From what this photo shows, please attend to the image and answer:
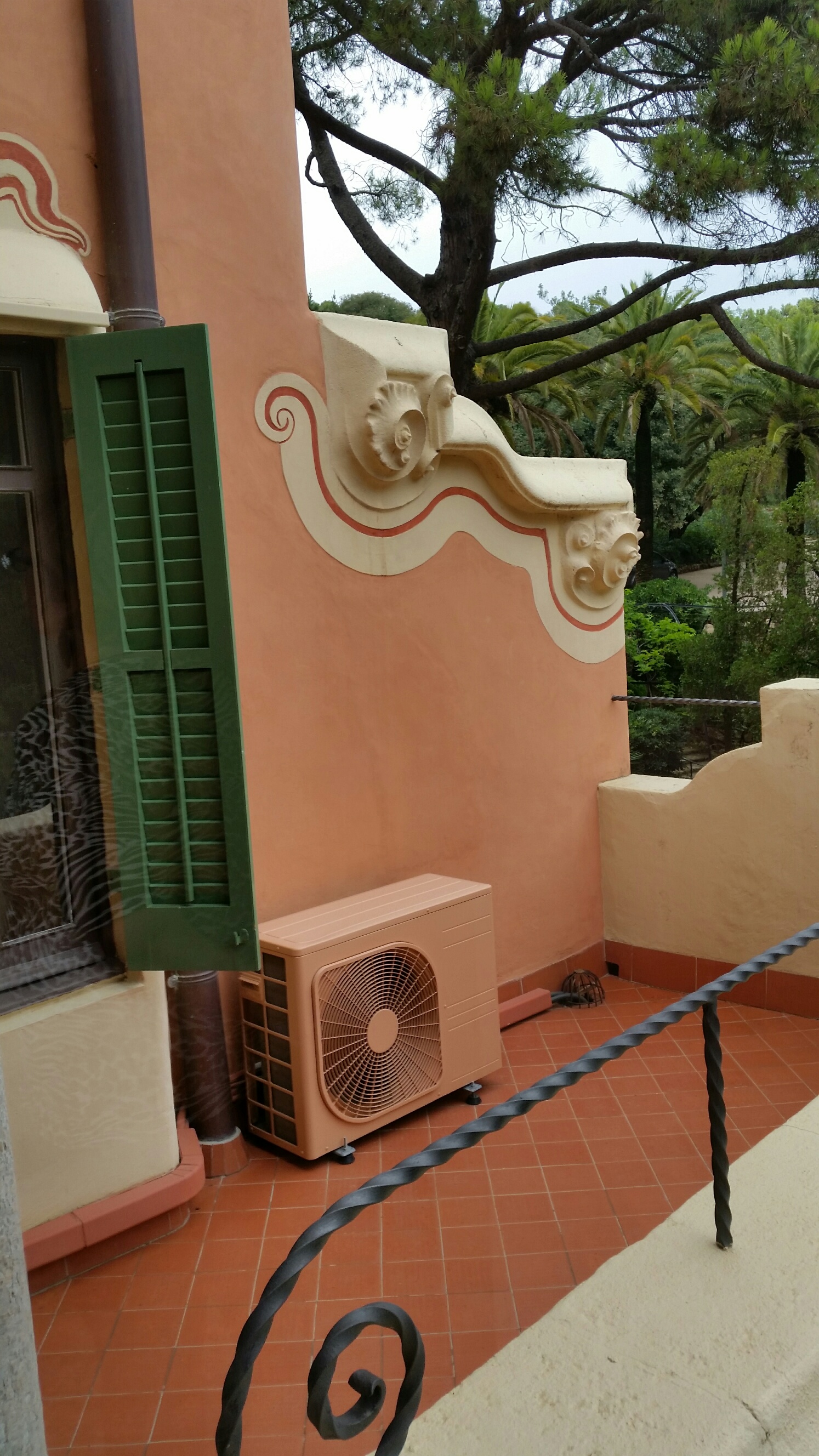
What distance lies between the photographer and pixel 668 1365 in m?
1.82

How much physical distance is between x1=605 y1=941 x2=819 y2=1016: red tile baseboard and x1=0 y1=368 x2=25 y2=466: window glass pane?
357 cm

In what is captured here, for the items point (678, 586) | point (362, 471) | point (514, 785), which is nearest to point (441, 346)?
point (362, 471)

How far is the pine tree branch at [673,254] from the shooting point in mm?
7926

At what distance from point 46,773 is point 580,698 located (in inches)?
134

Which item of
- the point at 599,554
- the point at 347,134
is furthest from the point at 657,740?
the point at 599,554

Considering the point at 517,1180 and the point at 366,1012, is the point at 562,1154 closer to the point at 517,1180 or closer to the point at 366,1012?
the point at 517,1180

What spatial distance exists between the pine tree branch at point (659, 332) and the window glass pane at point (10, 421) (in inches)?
267

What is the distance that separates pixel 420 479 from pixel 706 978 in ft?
9.69

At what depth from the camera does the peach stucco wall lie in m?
3.90

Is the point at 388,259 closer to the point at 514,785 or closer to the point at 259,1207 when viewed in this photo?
the point at 514,785

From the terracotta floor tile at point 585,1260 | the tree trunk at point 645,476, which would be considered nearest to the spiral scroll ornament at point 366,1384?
the terracotta floor tile at point 585,1260

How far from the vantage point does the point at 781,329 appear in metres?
19.8

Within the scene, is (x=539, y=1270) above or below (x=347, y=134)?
below

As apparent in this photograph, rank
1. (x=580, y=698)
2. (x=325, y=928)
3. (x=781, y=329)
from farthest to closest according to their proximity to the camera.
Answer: (x=781, y=329) → (x=580, y=698) → (x=325, y=928)
